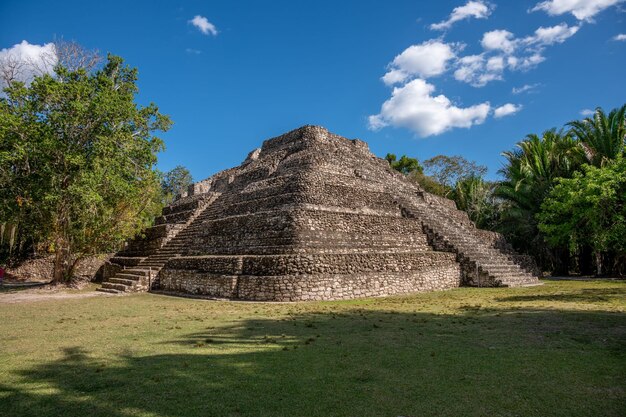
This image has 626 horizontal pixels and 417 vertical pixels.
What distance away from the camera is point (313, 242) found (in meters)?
13.3

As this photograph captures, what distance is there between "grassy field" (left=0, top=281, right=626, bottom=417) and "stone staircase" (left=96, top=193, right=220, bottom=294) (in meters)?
6.74

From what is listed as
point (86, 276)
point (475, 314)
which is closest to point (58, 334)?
point (475, 314)

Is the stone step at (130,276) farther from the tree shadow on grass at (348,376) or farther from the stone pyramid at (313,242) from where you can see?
the tree shadow on grass at (348,376)

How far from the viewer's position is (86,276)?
21344 mm

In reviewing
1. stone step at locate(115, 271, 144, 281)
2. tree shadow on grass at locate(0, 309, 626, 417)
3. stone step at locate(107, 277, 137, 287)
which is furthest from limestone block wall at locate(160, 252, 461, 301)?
tree shadow on grass at locate(0, 309, 626, 417)

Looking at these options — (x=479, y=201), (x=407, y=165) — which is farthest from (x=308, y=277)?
(x=407, y=165)

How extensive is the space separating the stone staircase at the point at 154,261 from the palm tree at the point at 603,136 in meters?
25.0

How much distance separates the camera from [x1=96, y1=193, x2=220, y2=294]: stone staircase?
636 inches

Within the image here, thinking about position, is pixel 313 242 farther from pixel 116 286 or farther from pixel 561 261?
pixel 561 261

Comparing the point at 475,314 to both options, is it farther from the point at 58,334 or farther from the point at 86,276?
the point at 86,276

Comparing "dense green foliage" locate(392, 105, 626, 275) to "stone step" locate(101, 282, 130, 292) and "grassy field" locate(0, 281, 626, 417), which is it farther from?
"stone step" locate(101, 282, 130, 292)

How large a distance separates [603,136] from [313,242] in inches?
922

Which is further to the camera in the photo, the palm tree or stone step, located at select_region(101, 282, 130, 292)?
the palm tree

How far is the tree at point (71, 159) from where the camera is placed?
50.4 feet
